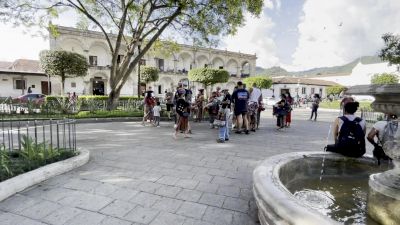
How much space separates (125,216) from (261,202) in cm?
Answer: 156

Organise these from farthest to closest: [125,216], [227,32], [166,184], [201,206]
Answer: [227,32] → [166,184] → [201,206] → [125,216]

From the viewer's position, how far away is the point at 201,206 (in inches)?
130

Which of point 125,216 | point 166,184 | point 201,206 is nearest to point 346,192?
point 201,206

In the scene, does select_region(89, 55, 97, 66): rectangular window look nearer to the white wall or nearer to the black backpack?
the black backpack

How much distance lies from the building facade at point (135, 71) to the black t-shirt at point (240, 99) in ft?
54.5

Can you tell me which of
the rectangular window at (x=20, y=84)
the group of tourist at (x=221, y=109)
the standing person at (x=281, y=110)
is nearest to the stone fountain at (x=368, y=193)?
the group of tourist at (x=221, y=109)

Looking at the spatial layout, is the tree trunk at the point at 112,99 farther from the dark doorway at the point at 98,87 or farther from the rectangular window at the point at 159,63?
the rectangular window at the point at 159,63

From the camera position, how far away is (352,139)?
395 cm

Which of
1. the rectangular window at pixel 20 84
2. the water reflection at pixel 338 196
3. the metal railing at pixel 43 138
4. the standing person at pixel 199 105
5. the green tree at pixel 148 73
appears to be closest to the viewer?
the water reflection at pixel 338 196

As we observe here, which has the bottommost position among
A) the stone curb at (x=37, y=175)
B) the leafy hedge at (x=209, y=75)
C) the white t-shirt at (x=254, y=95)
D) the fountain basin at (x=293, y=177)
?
the stone curb at (x=37, y=175)

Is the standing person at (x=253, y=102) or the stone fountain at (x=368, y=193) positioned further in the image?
the standing person at (x=253, y=102)

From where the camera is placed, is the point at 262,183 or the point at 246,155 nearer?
the point at 262,183

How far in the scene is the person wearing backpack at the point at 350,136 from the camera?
393 cm

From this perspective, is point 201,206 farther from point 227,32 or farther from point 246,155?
point 227,32
